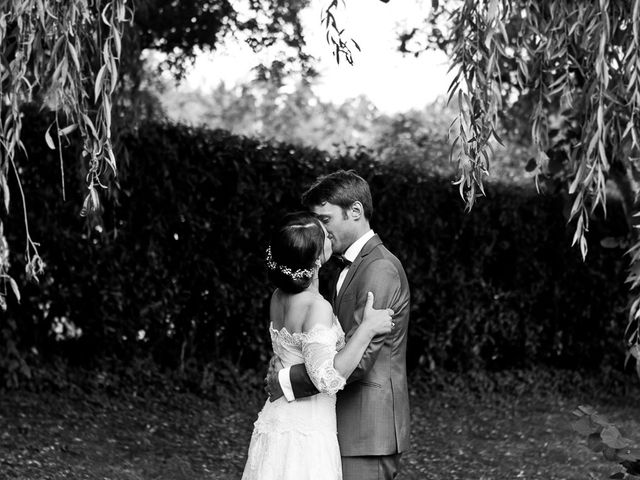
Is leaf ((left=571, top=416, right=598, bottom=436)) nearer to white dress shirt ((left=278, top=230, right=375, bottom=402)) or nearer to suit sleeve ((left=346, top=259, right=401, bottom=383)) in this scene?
suit sleeve ((left=346, top=259, right=401, bottom=383))

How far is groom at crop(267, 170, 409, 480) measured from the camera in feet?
9.89

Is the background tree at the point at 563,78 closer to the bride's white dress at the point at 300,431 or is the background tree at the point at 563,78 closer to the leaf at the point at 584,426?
the leaf at the point at 584,426

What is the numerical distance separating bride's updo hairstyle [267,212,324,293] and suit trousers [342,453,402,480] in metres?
0.64

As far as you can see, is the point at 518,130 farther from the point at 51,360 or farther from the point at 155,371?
the point at 51,360

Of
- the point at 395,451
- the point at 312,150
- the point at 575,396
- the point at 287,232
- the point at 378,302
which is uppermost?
the point at 312,150

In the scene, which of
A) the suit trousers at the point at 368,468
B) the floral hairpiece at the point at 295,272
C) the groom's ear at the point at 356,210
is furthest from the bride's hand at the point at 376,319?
the suit trousers at the point at 368,468

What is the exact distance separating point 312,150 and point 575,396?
4211mm

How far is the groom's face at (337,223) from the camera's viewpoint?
3.20 m

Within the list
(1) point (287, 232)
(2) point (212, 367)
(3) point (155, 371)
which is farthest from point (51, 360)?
(1) point (287, 232)

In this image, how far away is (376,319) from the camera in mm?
2922

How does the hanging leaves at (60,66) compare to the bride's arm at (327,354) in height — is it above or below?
above

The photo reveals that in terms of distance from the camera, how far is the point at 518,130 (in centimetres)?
1085

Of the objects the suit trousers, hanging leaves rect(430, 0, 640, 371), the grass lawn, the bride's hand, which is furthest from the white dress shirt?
the grass lawn

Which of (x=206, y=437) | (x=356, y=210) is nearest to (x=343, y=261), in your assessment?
(x=356, y=210)
